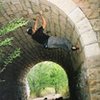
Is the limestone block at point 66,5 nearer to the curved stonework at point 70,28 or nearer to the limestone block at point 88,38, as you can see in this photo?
the curved stonework at point 70,28

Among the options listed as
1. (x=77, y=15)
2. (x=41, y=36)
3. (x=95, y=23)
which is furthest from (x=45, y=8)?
(x=95, y=23)

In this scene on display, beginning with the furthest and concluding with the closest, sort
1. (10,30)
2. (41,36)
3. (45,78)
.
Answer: (45,78)
(41,36)
(10,30)

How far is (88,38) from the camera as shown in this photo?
17.4ft

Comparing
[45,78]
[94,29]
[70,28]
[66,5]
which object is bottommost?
[94,29]

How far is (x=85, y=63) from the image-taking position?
210 inches

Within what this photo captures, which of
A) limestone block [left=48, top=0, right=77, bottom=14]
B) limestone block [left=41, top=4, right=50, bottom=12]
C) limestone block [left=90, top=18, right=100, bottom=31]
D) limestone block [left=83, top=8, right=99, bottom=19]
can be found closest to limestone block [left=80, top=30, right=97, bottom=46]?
limestone block [left=90, top=18, right=100, bottom=31]

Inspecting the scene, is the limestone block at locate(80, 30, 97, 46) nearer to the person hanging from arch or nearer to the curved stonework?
the curved stonework

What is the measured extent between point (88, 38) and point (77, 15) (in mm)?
475

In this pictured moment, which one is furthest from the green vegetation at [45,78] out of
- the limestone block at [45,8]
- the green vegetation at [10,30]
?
the limestone block at [45,8]

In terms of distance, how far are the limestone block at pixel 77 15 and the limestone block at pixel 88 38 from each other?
292 mm

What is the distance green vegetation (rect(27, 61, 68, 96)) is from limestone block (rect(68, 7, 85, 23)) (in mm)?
13056

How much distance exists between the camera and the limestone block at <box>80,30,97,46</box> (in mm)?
5289

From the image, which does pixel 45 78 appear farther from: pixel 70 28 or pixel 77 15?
pixel 77 15

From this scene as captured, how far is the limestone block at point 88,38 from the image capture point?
5289 mm
